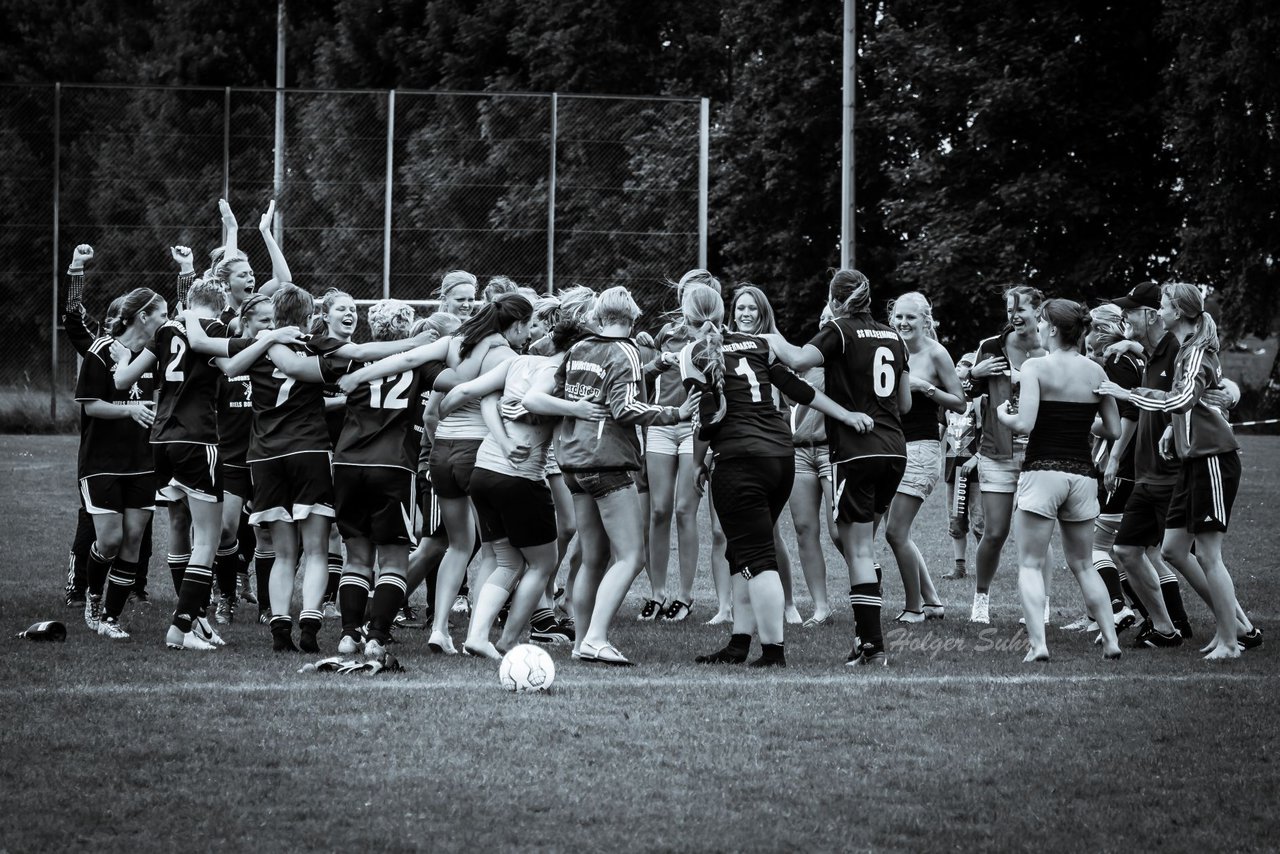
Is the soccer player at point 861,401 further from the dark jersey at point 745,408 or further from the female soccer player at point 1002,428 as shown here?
the female soccer player at point 1002,428

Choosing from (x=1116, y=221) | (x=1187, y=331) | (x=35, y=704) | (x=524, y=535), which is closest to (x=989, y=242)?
(x=1116, y=221)

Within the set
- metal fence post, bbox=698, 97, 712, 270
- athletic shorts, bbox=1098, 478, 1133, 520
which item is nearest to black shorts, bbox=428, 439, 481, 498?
athletic shorts, bbox=1098, 478, 1133, 520

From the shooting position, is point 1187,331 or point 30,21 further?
point 30,21

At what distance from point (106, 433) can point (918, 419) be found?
5.24 m

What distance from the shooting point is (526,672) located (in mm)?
7133

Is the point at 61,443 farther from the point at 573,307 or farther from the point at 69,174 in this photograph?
the point at 573,307

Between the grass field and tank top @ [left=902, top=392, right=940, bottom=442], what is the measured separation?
1753 millimetres

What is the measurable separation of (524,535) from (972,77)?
24.3 meters

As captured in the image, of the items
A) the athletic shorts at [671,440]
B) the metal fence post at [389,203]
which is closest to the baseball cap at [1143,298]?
the athletic shorts at [671,440]

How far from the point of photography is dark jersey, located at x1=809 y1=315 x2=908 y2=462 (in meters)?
8.56

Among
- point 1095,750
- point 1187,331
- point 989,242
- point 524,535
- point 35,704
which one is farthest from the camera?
point 989,242

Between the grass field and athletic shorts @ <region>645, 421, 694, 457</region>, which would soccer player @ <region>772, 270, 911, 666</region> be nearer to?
the grass field

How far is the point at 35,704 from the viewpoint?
671 cm

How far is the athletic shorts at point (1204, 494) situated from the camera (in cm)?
→ 839
